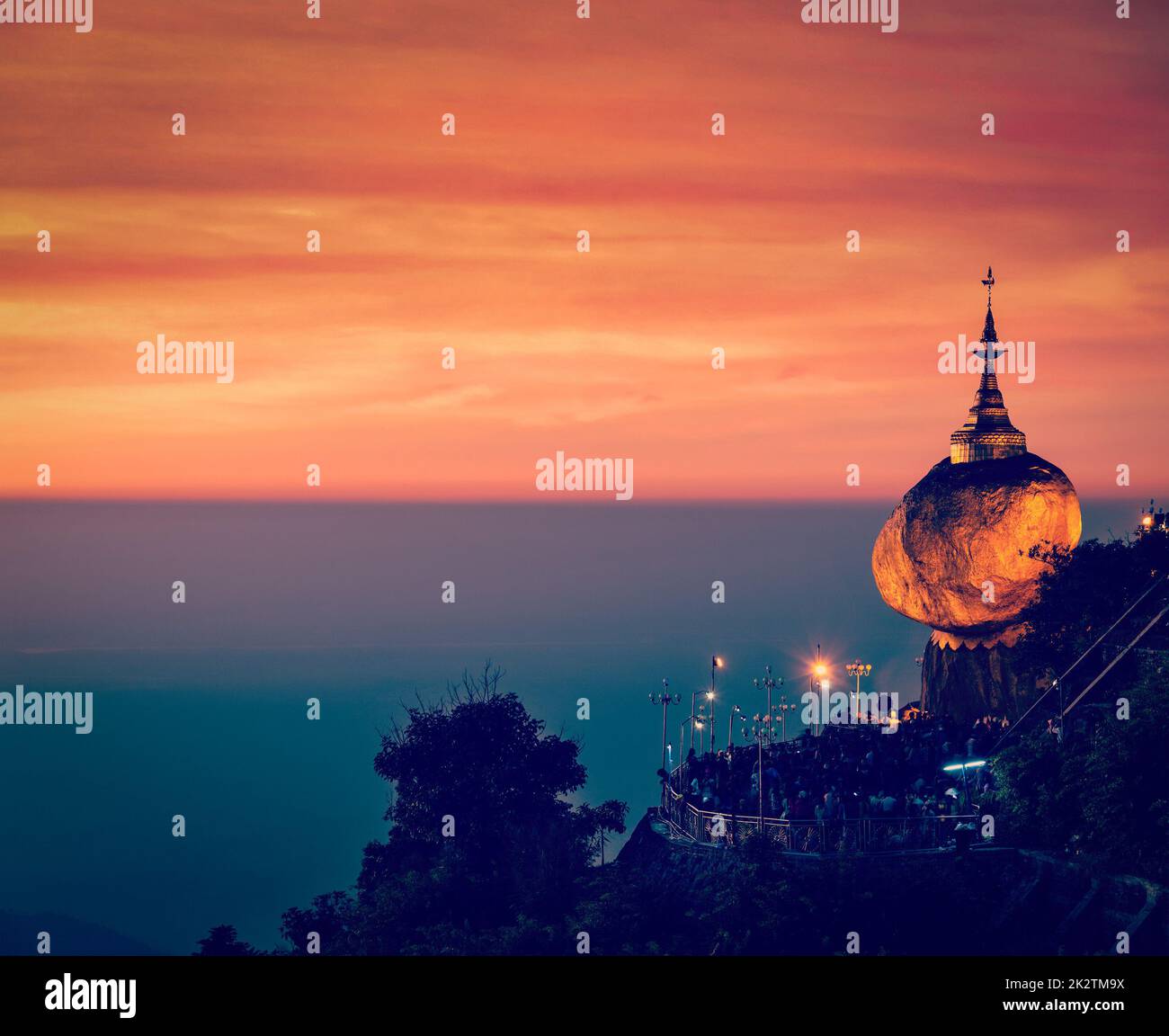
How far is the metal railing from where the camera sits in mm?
38938

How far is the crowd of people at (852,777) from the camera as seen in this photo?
4050 cm

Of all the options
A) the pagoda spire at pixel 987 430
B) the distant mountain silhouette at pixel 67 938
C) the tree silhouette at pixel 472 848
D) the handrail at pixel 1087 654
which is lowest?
the distant mountain silhouette at pixel 67 938

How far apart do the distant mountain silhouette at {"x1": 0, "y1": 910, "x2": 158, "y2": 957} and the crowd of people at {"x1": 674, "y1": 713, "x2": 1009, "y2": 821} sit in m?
95.0

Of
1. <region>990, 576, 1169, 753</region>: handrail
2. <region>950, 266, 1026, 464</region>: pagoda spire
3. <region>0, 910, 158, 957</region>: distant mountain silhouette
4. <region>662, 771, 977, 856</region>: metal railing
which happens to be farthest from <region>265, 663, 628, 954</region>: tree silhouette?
<region>0, 910, 158, 957</region>: distant mountain silhouette

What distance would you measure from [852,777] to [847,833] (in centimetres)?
385

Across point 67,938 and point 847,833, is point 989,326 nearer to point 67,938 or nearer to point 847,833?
point 847,833

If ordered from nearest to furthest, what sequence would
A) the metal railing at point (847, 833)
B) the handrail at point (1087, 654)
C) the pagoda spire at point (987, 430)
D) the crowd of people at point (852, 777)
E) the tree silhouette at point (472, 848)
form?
the metal railing at point (847, 833), the tree silhouette at point (472, 848), the crowd of people at point (852, 777), the handrail at point (1087, 654), the pagoda spire at point (987, 430)

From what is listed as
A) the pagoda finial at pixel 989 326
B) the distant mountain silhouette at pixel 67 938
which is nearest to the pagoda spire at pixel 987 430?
the pagoda finial at pixel 989 326

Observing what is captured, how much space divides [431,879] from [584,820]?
19.3 feet

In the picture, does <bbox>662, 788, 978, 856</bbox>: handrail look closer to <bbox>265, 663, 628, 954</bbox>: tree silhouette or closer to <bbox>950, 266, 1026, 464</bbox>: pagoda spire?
<bbox>265, 663, 628, 954</bbox>: tree silhouette

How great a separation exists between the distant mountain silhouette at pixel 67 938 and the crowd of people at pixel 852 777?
9503 cm

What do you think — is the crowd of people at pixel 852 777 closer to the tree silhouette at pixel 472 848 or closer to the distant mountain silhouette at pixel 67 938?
the tree silhouette at pixel 472 848

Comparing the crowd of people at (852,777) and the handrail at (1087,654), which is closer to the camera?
the crowd of people at (852,777)
